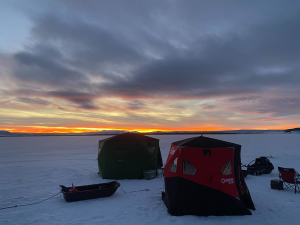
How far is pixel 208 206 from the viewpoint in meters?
7.28

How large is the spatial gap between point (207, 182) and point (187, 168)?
34.0 inches

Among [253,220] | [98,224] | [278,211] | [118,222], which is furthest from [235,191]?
[98,224]

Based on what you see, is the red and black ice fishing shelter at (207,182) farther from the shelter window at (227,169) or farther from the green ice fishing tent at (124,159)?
the green ice fishing tent at (124,159)

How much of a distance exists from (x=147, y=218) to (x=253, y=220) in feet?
11.9

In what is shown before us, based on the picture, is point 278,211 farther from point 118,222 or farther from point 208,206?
point 118,222

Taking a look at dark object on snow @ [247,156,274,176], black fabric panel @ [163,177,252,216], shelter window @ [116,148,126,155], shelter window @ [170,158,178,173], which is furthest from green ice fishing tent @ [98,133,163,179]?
dark object on snow @ [247,156,274,176]

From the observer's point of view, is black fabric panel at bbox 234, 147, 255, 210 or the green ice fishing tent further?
the green ice fishing tent

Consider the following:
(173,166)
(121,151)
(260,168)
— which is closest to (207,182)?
(173,166)

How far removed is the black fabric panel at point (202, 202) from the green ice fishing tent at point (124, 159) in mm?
5996

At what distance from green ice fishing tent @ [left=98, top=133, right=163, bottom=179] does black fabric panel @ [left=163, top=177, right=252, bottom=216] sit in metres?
6.00

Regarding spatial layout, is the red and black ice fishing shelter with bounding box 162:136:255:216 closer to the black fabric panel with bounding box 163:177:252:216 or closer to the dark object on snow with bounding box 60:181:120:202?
the black fabric panel with bounding box 163:177:252:216

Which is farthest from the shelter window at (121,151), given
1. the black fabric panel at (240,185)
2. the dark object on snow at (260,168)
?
the dark object on snow at (260,168)

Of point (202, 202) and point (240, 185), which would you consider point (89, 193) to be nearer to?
point (202, 202)

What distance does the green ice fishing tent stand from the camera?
13148mm
